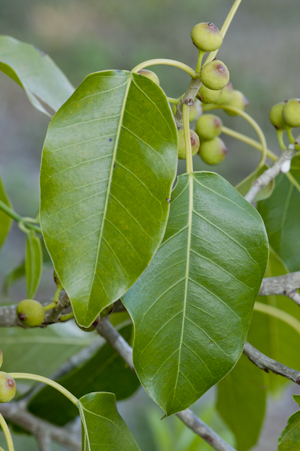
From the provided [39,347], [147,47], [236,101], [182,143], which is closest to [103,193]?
[182,143]

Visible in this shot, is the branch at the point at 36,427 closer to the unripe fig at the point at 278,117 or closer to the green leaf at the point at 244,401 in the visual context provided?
the green leaf at the point at 244,401

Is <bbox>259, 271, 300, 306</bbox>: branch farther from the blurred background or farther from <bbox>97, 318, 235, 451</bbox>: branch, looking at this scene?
the blurred background

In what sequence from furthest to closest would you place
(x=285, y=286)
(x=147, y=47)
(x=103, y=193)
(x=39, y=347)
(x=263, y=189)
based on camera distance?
(x=147, y=47)
(x=39, y=347)
(x=263, y=189)
(x=285, y=286)
(x=103, y=193)

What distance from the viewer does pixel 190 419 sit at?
535mm

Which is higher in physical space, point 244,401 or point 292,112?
point 292,112

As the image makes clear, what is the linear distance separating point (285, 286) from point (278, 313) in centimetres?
19

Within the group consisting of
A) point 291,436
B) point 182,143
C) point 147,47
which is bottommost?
point 291,436

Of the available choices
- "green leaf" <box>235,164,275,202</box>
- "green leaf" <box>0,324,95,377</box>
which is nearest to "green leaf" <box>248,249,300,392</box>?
"green leaf" <box>235,164,275,202</box>

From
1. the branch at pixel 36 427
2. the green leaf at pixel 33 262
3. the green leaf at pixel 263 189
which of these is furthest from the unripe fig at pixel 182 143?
the branch at pixel 36 427

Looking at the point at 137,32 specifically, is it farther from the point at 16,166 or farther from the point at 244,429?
the point at 244,429

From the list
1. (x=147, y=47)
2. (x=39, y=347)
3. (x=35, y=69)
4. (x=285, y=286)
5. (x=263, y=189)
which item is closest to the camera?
(x=285, y=286)

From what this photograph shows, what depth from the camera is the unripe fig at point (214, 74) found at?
0.37 meters

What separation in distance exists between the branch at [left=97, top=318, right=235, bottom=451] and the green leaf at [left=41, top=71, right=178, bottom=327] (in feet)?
0.72

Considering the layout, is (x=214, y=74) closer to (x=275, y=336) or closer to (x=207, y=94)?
(x=207, y=94)
